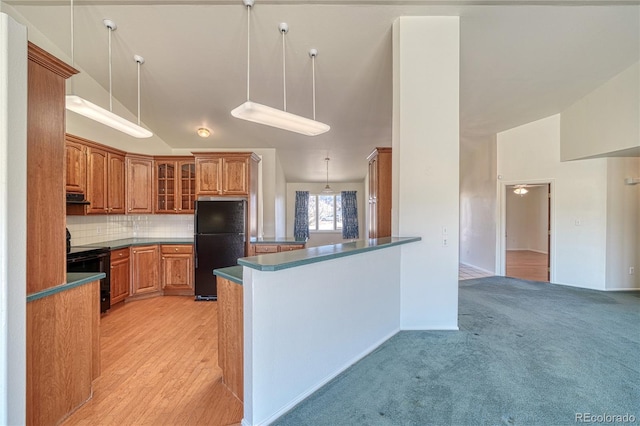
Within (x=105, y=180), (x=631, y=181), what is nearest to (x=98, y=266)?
(x=105, y=180)

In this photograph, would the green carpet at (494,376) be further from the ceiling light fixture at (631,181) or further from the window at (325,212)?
the window at (325,212)

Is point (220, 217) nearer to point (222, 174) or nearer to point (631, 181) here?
point (222, 174)

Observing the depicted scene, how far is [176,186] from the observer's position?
15.6ft

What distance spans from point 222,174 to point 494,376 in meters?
4.11

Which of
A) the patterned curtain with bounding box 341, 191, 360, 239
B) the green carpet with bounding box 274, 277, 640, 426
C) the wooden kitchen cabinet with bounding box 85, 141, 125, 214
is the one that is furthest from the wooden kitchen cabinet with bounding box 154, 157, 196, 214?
the patterned curtain with bounding box 341, 191, 360, 239

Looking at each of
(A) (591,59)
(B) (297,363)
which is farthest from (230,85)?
(A) (591,59)

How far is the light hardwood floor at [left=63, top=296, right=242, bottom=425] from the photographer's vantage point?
5.82 ft

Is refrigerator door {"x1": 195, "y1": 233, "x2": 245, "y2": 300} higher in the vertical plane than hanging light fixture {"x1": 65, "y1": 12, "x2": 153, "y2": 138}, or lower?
lower

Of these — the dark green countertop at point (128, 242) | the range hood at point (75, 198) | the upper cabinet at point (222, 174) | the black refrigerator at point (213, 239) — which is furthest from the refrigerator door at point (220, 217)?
the range hood at point (75, 198)

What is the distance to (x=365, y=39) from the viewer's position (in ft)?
10.1

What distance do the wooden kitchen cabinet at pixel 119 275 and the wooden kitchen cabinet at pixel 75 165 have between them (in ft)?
3.05

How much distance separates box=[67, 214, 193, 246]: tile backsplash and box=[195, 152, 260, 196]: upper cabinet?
90 centimetres

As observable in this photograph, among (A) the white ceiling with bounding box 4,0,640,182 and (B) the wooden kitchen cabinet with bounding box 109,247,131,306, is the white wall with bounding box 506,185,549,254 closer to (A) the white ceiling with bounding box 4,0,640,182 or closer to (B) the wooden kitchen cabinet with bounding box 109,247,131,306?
(A) the white ceiling with bounding box 4,0,640,182

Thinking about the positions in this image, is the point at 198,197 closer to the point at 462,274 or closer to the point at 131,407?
the point at 131,407
